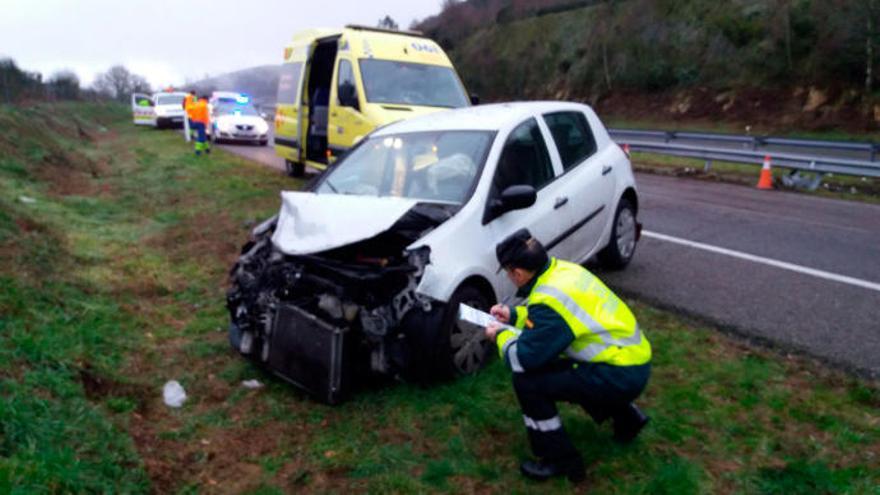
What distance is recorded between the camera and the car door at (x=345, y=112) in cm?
1009

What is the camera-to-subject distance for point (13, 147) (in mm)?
16156

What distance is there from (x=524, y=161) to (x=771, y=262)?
3345mm

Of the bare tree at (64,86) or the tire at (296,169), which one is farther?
the bare tree at (64,86)

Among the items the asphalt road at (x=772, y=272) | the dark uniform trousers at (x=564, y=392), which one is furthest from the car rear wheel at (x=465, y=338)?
the asphalt road at (x=772, y=272)

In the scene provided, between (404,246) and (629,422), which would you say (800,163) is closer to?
(404,246)

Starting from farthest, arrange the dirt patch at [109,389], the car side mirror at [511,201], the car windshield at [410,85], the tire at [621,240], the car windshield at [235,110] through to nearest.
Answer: the car windshield at [235,110] < the car windshield at [410,85] < the tire at [621,240] < the car side mirror at [511,201] < the dirt patch at [109,389]

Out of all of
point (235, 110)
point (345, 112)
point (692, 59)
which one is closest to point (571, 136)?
point (345, 112)

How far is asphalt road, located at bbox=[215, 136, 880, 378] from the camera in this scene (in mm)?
5273

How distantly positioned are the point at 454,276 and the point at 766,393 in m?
1.98

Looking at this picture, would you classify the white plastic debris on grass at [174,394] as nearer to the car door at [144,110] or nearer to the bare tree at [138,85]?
the car door at [144,110]

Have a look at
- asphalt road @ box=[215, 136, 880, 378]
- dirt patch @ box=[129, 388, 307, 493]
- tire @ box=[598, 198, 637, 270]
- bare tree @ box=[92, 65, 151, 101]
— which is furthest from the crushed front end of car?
bare tree @ box=[92, 65, 151, 101]

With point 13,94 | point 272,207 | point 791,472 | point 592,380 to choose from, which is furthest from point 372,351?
point 13,94

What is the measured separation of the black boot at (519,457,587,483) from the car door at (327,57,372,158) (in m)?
6.99

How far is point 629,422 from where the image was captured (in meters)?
3.66
